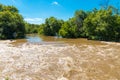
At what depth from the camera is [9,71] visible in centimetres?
997

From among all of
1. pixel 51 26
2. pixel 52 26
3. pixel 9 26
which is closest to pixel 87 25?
pixel 9 26

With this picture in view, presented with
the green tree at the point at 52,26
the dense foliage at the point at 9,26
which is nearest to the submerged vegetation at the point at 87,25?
the dense foliage at the point at 9,26

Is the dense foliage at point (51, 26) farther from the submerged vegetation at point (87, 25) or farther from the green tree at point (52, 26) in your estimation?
the submerged vegetation at point (87, 25)

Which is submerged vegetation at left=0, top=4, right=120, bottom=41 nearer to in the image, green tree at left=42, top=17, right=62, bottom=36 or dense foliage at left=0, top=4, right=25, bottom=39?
dense foliage at left=0, top=4, right=25, bottom=39

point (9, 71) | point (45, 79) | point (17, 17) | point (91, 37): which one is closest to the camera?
point (45, 79)

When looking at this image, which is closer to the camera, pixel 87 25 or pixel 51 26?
pixel 87 25

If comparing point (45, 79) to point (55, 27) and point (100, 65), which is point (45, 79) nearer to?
point (100, 65)

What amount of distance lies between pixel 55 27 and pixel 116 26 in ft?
85.3

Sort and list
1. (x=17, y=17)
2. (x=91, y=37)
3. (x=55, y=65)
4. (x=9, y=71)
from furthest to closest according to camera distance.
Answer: (x=17, y=17) → (x=91, y=37) → (x=55, y=65) → (x=9, y=71)

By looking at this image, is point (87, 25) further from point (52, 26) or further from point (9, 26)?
point (52, 26)

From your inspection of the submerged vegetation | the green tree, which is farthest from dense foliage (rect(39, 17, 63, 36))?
the submerged vegetation

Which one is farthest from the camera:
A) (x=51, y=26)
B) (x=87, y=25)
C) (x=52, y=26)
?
(x=51, y=26)

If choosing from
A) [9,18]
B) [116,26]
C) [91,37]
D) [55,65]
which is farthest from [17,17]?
[55,65]

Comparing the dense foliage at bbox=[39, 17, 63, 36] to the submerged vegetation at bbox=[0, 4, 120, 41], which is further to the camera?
the dense foliage at bbox=[39, 17, 63, 36]
